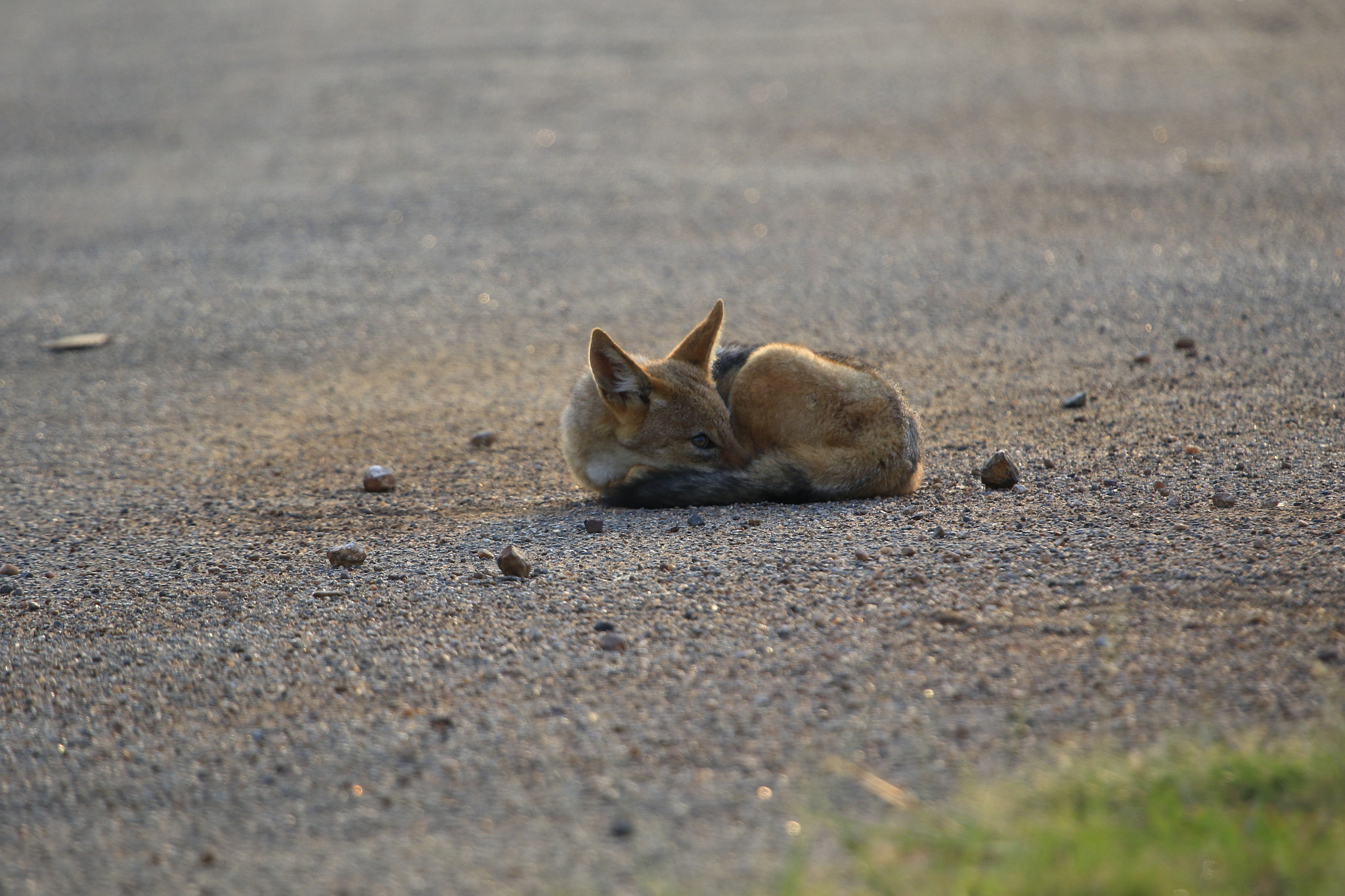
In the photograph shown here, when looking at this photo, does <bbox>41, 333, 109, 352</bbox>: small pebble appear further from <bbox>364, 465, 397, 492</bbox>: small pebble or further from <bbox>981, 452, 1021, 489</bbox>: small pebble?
<bbox>981, 452, 1021, 489</bbox>: small pebble

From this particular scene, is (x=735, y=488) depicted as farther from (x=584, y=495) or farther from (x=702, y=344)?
(x=702, y=344)

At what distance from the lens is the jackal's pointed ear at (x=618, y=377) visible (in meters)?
5.43

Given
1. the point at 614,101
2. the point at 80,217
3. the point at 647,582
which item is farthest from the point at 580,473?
the point at 614,101

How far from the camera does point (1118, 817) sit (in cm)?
263

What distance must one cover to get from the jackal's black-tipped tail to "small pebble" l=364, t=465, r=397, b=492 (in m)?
1.29

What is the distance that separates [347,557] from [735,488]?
5.68 feet

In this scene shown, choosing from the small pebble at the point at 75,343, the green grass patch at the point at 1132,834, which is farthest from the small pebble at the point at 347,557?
the small pebble at the point at 75,343

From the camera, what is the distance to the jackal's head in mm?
5449

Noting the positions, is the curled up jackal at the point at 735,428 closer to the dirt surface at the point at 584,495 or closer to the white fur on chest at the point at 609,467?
the white fur on chest at the point at 609,467

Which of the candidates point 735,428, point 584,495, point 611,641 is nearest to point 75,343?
point 584,495

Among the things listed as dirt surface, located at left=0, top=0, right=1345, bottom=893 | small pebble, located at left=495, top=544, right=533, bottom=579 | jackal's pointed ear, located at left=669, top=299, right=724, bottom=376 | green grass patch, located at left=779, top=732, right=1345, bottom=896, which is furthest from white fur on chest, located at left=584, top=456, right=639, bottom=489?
green grass patch, located at left=779, top=732, right=1345, bottom=896

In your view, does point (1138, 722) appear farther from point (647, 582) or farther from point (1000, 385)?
point (1000, 385)

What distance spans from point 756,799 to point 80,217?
9.94m

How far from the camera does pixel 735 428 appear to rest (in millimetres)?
5625
